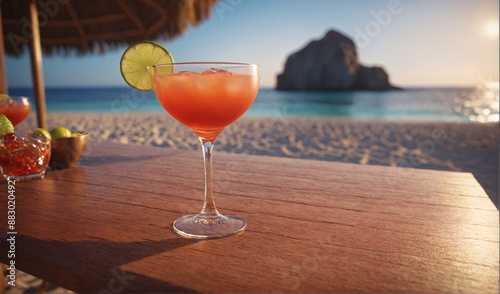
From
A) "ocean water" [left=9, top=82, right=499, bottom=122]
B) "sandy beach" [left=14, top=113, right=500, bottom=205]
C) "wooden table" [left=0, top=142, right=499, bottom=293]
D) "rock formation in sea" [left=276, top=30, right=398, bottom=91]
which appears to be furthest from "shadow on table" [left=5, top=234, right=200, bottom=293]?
"rock formation in sea" [left=276, top=30, right=398, bottom=91]

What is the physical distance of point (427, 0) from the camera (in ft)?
61.6

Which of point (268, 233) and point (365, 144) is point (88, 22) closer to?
point (268, 233)

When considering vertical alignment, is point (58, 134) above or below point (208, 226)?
above

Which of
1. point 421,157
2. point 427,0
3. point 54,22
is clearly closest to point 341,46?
point 427,0

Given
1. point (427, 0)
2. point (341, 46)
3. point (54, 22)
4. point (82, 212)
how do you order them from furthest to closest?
point (341, 46)
point (427, 0)
point (54, 22)
point (82, 212)

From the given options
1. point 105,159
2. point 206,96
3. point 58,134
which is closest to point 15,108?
point 58,134

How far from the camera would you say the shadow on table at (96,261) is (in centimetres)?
51

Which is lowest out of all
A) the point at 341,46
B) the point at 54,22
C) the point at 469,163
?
the point at 469,163

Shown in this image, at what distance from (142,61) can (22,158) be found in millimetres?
521

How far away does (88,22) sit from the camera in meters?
3.39

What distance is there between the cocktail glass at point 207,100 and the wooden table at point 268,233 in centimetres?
4

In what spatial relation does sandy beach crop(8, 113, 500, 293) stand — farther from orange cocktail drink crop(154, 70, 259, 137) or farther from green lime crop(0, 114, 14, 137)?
green lime crop(0, 114, 14, 137)

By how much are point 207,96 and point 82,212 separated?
1.32ft

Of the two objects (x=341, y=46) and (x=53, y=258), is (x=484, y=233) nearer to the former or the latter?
(x=53, y=258)
